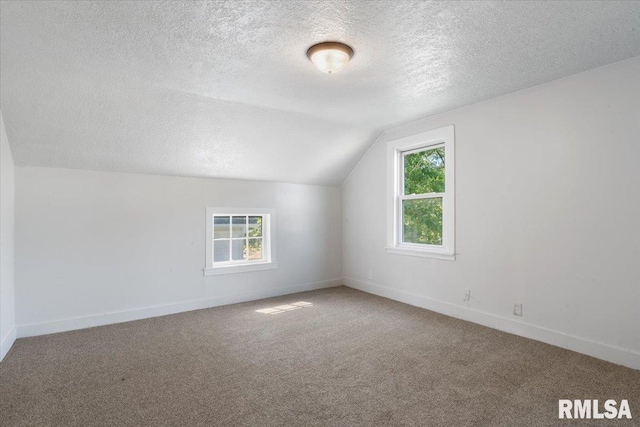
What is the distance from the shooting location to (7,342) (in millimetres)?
3008

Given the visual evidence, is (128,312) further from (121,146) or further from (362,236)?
(362,236)

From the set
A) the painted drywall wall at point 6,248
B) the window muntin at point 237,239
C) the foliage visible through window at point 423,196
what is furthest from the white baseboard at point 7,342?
the foliage visible through window at point 423,196

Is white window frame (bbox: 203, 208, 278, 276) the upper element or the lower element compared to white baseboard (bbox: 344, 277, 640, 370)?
Answer: upper

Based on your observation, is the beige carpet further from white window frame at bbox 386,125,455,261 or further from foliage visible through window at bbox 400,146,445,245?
foliage visible through window at bbox 400,146,445,245

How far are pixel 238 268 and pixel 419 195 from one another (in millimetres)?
2670

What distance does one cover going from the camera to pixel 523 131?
133 inches

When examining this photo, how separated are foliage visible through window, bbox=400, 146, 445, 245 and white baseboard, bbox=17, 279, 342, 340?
77.9 inches

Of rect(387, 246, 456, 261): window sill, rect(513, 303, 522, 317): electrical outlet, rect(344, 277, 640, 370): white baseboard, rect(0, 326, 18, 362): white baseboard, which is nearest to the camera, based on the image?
rect(344, 277, 640, 370): white baseboard

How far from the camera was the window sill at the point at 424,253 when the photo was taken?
4013mm

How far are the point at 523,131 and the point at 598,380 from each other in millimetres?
2239

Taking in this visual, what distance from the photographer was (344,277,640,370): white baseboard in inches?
107

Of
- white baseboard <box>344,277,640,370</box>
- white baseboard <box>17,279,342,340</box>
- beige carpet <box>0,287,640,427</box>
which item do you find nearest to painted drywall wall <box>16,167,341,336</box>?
white baseboard <box>17,279,342,340</box>

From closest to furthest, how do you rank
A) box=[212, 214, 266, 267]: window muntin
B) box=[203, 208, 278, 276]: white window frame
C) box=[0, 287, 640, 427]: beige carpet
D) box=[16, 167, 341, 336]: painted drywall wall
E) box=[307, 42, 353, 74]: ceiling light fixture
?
box=[0, 287, 640, 427]: beige carpet → box=[307, 42, 353, 74]: ceiling light fixture → box=[16, 167, 341, 336]: painted drywall wall → box=[203, 208, 278, 276]: white window frame → box=[212, 214, 266, 267]: window muntin

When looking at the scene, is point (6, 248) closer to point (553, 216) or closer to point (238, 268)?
point (238, 268)
